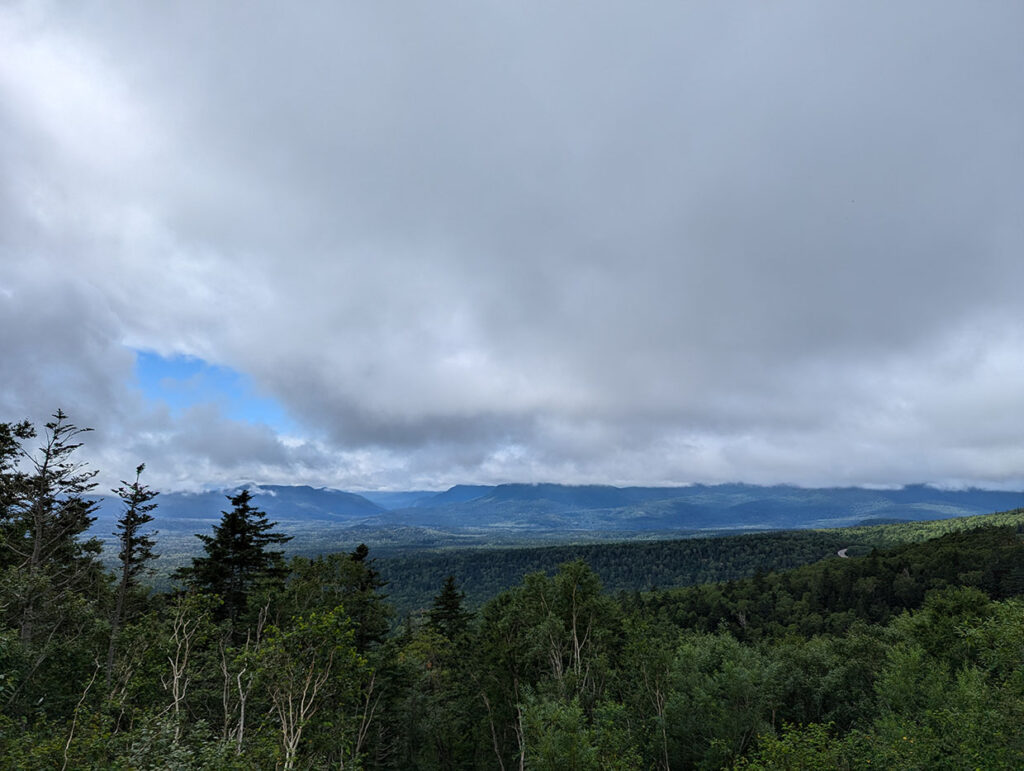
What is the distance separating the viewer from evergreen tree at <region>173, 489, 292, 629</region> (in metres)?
38.0

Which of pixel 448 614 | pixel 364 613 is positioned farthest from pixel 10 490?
pixel 448 614

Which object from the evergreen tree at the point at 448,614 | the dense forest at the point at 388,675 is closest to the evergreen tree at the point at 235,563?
the dense forest at the point at 388,675

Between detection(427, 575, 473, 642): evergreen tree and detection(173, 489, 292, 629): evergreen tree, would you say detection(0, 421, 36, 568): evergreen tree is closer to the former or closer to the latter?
detection(173, 489, 292, 629): evergreen tree

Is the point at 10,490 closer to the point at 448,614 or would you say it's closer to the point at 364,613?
the point at 364,613

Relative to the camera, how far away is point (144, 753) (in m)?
13.4

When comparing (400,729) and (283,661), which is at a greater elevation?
(283,661)

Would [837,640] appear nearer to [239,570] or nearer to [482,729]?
[482,729]

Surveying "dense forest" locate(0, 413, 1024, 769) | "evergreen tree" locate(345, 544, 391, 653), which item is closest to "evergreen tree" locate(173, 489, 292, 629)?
"dense forest" locate(0, 413, 1024, 769)

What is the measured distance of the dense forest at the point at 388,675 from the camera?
18.0 m

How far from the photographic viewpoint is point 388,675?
3991cm

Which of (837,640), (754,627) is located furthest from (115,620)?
(754,627)

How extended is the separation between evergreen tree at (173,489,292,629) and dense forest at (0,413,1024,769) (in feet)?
0.52

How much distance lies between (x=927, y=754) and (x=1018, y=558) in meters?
165

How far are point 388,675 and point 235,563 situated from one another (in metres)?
16.4
